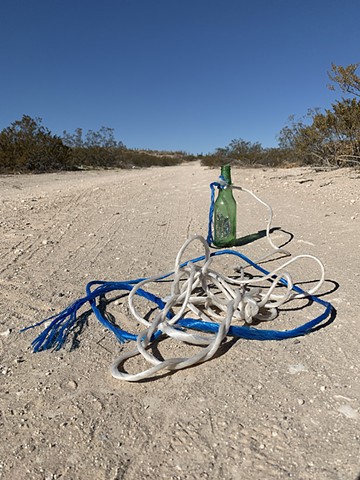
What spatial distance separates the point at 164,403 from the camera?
46.6 inches

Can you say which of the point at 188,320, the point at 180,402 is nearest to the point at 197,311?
the point at 188,320

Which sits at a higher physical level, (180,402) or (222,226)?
(222,226)

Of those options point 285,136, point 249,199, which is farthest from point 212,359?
point 285,136

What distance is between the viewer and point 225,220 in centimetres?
308

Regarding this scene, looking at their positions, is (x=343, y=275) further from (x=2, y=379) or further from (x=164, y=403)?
(x=2, y=379)

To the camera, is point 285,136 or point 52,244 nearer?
point 52,244

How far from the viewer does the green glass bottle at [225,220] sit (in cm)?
303

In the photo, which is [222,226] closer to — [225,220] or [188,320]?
[225,220]

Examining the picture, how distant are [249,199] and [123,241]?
2420mm

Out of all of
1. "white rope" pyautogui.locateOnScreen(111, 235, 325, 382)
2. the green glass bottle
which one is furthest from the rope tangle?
the green glass bottle

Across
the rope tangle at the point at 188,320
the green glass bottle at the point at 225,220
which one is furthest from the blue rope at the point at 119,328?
the green glass bottle at the point at 225,220

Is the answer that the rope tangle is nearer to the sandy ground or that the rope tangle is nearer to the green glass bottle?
the sandy ground

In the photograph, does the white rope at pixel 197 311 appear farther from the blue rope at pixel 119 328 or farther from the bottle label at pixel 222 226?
the bottle label at pixel 222 226

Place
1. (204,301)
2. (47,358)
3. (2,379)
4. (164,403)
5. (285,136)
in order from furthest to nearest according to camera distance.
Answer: (285,136) < (204,301) < (47,358) < (2,379) < (164,403)
